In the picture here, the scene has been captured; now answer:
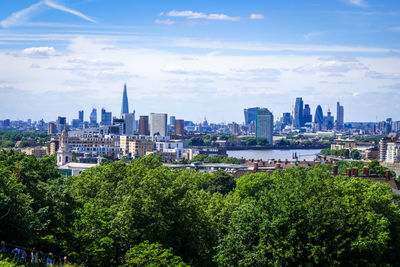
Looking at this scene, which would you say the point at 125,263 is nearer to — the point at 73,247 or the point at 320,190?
the point at 73,247

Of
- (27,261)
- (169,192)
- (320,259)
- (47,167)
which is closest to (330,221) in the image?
(320,259)

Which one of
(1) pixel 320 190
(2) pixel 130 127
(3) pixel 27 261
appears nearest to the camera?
(3) pixel 27 261

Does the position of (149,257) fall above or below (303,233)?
below

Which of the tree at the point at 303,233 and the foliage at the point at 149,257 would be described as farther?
the tree at the point at 303,233

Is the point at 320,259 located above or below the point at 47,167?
below

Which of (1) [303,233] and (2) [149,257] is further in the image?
(1) [303,233]

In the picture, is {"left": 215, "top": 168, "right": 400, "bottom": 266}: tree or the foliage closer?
the foliage

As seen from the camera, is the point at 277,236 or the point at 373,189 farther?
the point at 373,189

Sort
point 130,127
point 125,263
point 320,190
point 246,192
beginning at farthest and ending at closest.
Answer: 1. point 130,127
2. point 246,192
3. point 320,190
4. point 125,263
